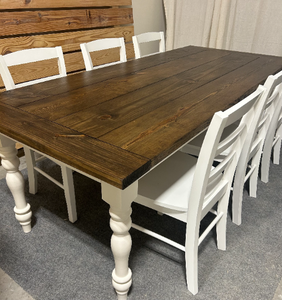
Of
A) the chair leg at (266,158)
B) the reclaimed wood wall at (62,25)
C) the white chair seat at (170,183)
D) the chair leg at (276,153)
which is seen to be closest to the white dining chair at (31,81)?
the white chair seat at (170,183)

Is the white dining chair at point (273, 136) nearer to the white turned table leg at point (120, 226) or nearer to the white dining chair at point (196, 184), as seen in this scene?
the white dining chair at point (196, 184)

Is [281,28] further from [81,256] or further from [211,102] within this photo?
[81,256]

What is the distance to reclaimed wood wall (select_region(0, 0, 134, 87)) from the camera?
207 centimetres

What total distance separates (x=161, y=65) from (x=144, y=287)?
1.37m

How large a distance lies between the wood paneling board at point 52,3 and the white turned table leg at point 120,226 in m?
1.79

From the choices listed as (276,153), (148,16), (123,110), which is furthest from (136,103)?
(148,16)

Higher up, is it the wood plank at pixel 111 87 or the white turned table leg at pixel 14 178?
the wood plank at pixel 111 87

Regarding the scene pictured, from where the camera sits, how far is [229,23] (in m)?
3.07

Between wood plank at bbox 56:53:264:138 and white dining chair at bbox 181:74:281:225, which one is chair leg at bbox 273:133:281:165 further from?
wood plank at bbox 56:53:264:138

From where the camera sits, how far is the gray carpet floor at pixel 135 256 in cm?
124

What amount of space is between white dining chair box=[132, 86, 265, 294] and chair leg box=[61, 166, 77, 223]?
0.45 meters

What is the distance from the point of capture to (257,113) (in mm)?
1161

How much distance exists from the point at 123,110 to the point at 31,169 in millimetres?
864

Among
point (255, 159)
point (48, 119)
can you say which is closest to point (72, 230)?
point (48, 119)
